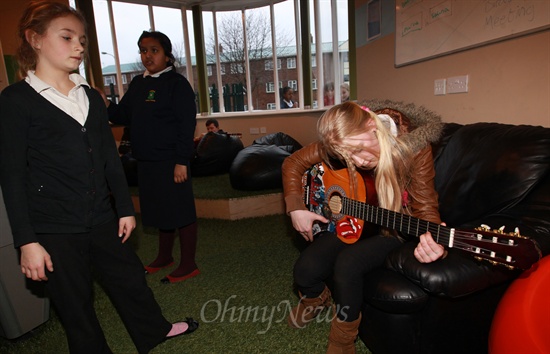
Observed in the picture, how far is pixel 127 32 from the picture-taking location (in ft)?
19.9

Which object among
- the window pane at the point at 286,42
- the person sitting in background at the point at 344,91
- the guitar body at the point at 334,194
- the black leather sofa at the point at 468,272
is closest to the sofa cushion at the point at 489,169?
the black leather sofa at the point at 468,272

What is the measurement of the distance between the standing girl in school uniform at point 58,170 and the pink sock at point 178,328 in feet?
1.30

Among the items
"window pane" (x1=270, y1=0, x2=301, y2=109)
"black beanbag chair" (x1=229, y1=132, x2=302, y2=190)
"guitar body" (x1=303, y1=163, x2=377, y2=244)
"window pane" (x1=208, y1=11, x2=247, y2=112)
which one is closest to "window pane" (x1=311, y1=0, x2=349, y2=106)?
"window pane" (x1=270, y1=0, x2=301, y2=109)

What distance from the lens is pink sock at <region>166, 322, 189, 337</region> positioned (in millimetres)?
1706

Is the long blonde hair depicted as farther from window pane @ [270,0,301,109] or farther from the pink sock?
window pane @ [270,0,301,109]

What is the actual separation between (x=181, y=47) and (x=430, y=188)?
6105 millimetres

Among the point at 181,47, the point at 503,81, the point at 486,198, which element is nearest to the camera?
the point at 486,198

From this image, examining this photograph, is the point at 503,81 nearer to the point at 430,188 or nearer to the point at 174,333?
the point at 430,188

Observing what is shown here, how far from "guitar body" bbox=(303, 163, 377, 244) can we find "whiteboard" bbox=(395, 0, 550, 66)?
50.5 inches

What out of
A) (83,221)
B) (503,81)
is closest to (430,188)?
(503,81)

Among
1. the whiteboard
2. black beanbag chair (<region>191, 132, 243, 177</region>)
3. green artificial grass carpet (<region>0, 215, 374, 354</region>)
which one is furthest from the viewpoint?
black beanbag chair (<region>191, 132, 243, 177</region>)

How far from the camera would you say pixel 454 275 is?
3.79 ft

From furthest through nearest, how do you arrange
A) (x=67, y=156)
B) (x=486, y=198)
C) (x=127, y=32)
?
(x=127, y=32) < (x=486, y=198) < (x=67, y=156)

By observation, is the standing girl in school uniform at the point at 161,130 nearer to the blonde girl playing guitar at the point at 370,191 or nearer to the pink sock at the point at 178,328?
the pink sock at the point at 178,328
